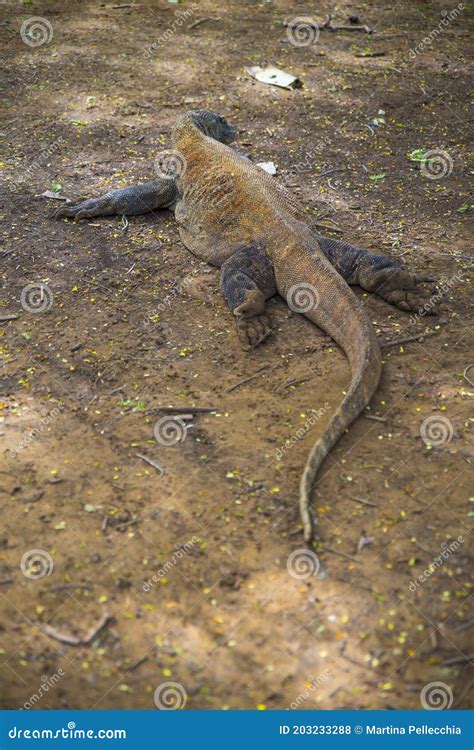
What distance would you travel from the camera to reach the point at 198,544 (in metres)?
4.09

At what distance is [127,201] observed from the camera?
7.14 meters

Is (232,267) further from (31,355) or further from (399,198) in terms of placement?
(399,198)

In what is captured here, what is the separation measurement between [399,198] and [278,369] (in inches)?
118

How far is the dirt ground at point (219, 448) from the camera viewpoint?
11.6 feet

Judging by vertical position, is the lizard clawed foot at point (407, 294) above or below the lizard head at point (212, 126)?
below

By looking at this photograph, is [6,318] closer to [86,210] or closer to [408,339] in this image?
[86,210]

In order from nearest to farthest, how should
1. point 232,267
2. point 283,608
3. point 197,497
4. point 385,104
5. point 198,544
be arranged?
1. point 283,608
2. point 198,544
3. point 197,497
4. point 232,267
5. point 385,104

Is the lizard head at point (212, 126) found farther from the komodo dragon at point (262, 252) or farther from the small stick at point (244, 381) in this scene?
the small stick at point (244, 381)

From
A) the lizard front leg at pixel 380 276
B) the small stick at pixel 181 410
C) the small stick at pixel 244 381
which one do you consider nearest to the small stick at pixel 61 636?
the small stick at pixel 181 410

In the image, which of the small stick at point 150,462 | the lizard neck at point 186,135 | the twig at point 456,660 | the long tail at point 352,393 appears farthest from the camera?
the lizard neck at point 186,135

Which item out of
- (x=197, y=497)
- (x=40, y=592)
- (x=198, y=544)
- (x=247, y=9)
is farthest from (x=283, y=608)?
(x=247, y=9)

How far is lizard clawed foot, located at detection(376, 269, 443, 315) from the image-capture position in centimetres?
596

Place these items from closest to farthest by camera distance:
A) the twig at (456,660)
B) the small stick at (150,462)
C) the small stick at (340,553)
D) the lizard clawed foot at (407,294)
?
the twig at (456,660)
the small stick at (340,553)
the small stick at (150,462)
the lizard clawed foot at (407,294)

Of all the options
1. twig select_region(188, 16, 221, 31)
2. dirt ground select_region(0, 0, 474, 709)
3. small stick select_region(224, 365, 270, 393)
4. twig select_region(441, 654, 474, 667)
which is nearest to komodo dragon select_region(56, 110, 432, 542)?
dirt ground select_region(0, 0, 474, 709)
